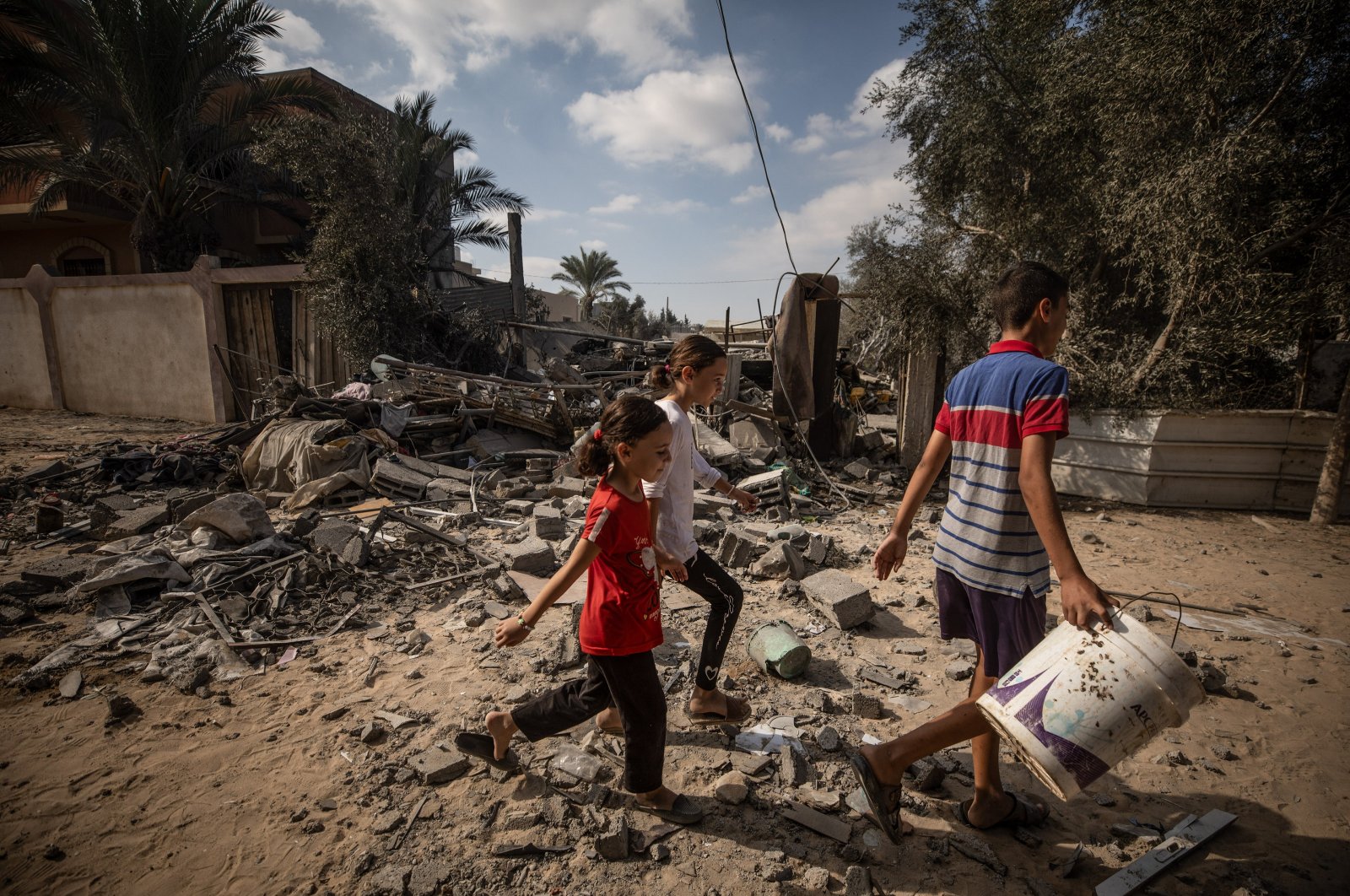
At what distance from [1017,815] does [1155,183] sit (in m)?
6.95

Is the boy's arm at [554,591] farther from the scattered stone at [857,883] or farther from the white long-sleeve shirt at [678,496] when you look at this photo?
the scattered stone at [857,883]

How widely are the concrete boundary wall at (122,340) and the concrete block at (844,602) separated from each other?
37.5ft

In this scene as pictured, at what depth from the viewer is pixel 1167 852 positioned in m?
2.05

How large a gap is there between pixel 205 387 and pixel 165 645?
34.7 ft

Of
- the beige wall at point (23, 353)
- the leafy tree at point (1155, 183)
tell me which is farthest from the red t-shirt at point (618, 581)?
the beige wall at point (23, 353)

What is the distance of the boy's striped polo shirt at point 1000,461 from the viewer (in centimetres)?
175

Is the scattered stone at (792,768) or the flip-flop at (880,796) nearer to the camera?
the flip-flop at (880,796)

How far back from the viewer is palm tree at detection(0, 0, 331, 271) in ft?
38.2

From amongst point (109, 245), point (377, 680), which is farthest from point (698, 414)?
point (109, 245)

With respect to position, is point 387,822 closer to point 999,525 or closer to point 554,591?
point 554,591

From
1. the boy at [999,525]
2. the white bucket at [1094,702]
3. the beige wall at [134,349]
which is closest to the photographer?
the white bucket at [1094,702]

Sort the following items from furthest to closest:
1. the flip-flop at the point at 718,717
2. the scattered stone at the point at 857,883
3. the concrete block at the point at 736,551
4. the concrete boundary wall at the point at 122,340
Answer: the concrete boundary wall at the point at 122,340, the concrete block at the point at 736,551, the flip-flop at the point at 718,717, the scattered stone at the point at 857,883

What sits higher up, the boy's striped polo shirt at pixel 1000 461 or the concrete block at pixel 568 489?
the boy's striped polo shirt at pixel 1000 461

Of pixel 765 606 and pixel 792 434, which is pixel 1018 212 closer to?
pixel 792 434
